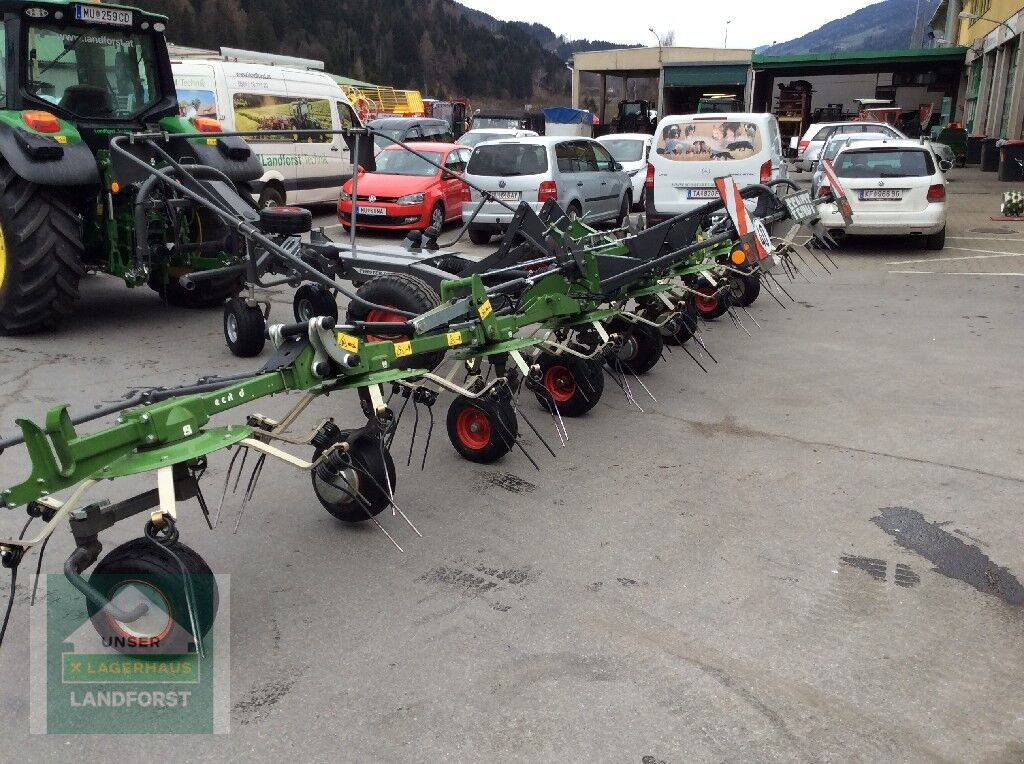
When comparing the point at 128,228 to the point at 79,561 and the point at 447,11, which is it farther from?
the point at 447,11

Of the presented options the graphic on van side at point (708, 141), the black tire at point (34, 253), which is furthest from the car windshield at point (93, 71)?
the graphic on van side at point (708, 141)

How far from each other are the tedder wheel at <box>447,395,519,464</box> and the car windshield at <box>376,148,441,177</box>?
Answer: 924cm

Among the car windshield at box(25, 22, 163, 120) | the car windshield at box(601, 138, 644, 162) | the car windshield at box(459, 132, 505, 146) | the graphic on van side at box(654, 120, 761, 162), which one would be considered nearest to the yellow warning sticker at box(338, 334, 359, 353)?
the car windshield at box(25, 22, 163, 120)

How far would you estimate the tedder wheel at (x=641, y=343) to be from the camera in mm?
6633

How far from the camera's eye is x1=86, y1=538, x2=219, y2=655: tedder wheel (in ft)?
10.0

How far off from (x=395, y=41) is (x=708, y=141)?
79624mm

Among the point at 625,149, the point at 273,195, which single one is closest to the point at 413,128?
the point at 625,149

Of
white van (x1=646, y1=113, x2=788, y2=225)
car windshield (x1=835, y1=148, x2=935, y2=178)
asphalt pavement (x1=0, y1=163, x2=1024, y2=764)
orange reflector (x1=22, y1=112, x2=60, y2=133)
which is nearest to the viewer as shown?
asphalt pavement (x1=0, y1=163, x2=1024, y2=764)

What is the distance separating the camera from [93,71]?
25.1ft

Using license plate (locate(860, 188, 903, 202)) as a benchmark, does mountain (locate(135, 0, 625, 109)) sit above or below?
above

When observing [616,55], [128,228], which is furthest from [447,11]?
[128,228]

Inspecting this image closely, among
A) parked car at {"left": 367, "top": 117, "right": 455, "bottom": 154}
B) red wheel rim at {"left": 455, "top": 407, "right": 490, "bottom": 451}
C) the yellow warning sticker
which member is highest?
parked car at {"left": 367, "top": 117, "right": 455, "bottom": 154}

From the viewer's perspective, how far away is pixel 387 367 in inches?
167

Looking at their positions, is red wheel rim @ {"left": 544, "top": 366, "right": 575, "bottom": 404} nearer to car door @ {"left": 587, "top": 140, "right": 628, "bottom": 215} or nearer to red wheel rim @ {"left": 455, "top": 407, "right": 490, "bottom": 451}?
red wheel rim @ {"left": 455, "top": 407, "right": 490, "bottom": 451}
